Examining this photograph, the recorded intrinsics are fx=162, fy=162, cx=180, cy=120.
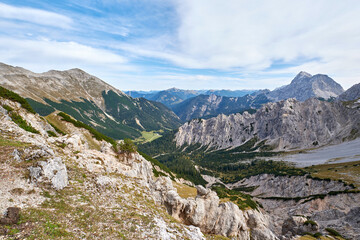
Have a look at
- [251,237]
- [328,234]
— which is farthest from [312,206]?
[251,237]

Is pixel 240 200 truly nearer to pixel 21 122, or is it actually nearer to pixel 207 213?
pixel 207 213

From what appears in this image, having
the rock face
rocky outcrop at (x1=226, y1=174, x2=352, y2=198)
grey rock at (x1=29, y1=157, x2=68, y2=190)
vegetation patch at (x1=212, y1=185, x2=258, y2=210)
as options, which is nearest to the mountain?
grey rock at (x1=29, y1=157, x2=68, y2=190)

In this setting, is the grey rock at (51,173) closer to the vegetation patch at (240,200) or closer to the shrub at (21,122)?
the shrub at (21,122)

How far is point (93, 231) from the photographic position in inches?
736

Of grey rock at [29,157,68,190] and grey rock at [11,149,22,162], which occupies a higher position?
grey rock at [11,149,22,162]

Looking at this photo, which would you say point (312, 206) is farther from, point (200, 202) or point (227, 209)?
point (200, 202)

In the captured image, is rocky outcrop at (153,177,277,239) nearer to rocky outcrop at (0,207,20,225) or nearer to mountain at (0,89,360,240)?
mountain at (0,89,360,240)

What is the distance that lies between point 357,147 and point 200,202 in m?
258

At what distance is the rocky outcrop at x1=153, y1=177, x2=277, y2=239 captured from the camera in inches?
1496

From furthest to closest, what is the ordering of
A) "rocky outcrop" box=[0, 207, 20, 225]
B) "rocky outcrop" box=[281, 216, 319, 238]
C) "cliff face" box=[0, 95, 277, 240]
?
"rocky outcrop" box=[281, 216, 319, 238] < "cliff face" box=[0, 95, 277, 240] < "rocky outcrop" box=[0, 207, 20, 225]

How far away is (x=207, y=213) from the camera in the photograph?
41.1 m

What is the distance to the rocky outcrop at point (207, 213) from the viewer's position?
38.0m

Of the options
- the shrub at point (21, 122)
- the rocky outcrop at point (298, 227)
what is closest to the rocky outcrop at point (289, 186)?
the rocky outcrop at point (298, 227)

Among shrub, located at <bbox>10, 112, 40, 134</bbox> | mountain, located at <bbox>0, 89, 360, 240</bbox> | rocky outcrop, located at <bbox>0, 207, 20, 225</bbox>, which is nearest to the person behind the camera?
rocky outcrop, located at <bbox>0, 207, 20, 225</bbox>
